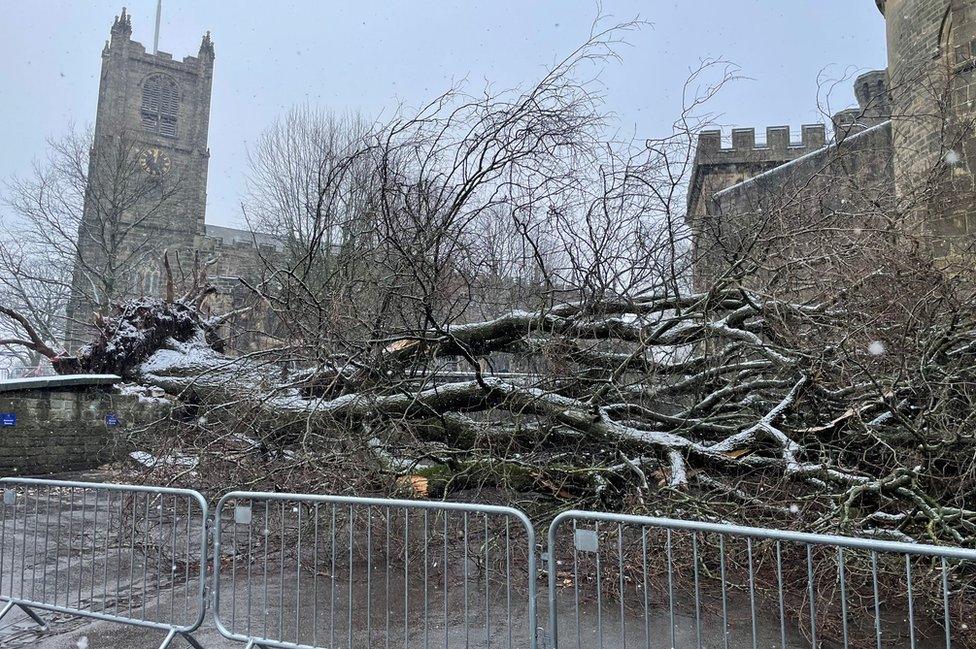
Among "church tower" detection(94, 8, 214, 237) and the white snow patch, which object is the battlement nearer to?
the white snow patch

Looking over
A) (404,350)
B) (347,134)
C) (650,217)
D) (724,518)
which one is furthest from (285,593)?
(347,134)

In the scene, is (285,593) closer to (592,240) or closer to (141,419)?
(592,240)

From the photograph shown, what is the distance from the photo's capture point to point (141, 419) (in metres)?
12.6

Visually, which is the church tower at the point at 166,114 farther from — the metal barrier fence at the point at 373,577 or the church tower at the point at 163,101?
the metal barrier fence at the point at 373,577

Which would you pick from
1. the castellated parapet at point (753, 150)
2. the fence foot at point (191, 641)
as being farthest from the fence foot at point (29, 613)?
the castellated parapet at point (753, 150)

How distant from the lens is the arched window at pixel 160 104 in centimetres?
4856

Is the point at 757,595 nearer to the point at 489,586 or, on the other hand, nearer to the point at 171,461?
the point at 489,586

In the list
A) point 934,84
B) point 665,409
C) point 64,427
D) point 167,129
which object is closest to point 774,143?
point 934,84

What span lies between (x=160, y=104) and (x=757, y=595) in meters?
55.4

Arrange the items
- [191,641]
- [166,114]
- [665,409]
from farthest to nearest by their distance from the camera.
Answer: [166,114] → [665,409] → [191,641]

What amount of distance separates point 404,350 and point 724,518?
346 cm

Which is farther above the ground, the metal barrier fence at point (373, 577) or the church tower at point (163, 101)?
the church tower at point (163, 101)

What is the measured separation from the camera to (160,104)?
161ft

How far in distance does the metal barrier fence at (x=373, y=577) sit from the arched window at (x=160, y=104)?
51.6 metres
